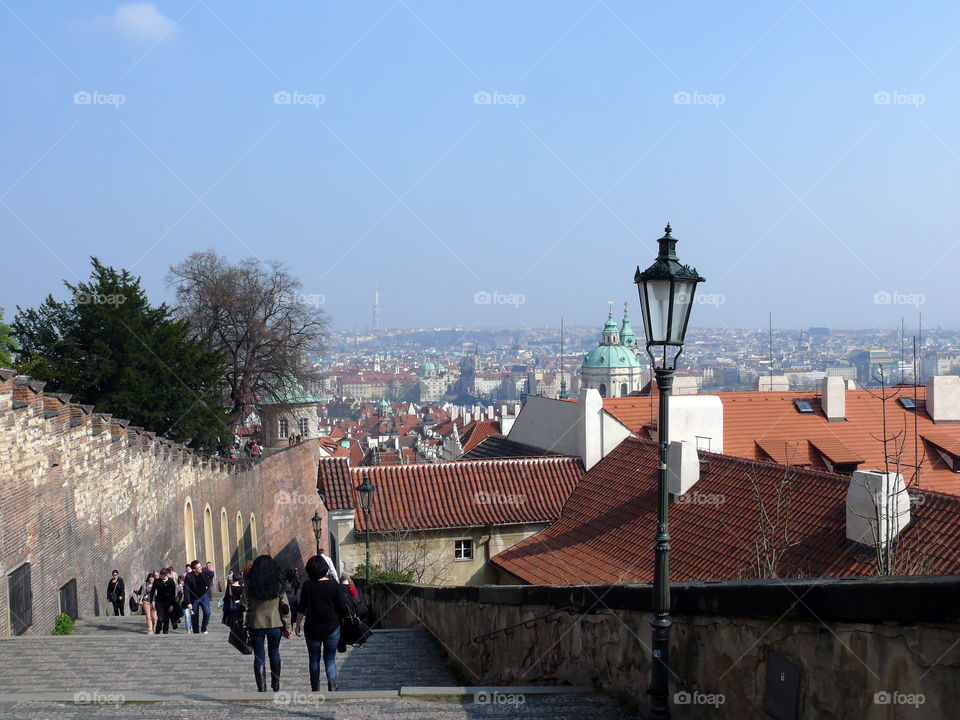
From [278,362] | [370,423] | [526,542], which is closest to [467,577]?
[526,542]

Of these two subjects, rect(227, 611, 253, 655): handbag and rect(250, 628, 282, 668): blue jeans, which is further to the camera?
rect(227, 611, 253, 655): handbag

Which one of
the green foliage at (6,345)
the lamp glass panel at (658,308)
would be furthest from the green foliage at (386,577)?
Result: the green foliage at (6,345)

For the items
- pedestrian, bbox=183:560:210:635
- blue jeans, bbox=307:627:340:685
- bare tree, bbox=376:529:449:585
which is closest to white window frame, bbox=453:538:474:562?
bare tree, bbox=376:529:449:585

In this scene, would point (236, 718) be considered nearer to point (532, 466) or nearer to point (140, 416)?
point (532, 466)

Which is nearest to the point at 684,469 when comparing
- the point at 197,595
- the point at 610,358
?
the point at 197,595

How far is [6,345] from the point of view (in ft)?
119

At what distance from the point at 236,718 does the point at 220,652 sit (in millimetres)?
4682

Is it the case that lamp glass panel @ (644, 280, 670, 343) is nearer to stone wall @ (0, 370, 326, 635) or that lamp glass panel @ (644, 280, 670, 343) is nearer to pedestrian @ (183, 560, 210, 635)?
pedestrian @ (183, 560, 210, 635)

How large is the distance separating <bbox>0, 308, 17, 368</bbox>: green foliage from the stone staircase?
21.3 meters

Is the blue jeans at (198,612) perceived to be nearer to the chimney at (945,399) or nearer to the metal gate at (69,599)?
the metal gate at (69,599)

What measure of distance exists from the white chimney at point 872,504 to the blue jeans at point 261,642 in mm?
7307

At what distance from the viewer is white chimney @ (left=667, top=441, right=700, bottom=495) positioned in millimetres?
17578

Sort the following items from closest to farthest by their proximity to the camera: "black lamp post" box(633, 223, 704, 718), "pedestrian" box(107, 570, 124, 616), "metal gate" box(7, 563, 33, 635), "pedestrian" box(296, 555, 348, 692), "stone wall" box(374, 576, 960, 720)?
1. "stone wall" box(374, 576, 960, 720)
2. "black lamp post" box(633, 223, 704, 718)
3. "pedestrian" box(296, 555, 348, 692)
4. "metal gate" box(7, 563, 33, 635)
5. "pedestrian" box(107, 570, 124, 616)

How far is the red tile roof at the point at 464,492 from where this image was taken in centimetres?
2111
